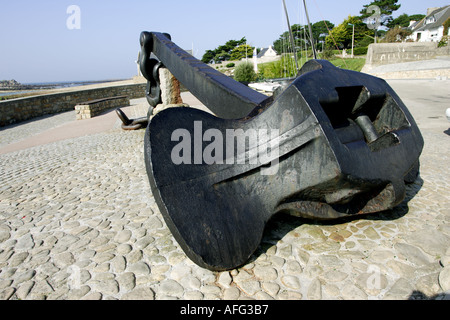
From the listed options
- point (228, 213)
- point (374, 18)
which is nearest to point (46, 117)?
point (228, 213)

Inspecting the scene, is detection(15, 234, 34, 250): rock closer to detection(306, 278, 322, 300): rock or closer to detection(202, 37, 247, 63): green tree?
detection(306, 278, 322, 300): rock

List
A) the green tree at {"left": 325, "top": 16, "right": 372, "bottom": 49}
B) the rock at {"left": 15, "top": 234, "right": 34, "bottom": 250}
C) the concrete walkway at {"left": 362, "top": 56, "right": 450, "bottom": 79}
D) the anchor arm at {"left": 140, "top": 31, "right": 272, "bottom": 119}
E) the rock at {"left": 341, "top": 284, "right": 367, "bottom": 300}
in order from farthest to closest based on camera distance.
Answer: the green tree at {"left": 325, "top": 16, "right": 372, "bottom": 49}, the concrete walkway at {"left": 362, "top": 56, "right": 450, "bottom": 79}, the anchor arm at {"left": 140, "top": 31, "right": 272, "bottom": 119}, the rock at {"left": 15, "top": 234, "right": 34, "bottom": 250}, the rock at {"left": 341, "top": 284, "right": 367, "bottom": 300}

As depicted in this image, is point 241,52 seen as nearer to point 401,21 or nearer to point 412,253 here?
point 401,21

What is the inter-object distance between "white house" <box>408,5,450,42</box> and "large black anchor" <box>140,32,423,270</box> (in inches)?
1725

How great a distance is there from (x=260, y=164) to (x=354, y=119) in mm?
1021

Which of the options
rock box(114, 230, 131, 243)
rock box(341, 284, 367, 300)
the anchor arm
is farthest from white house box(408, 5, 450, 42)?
rock box(114, 230, 131, 243)

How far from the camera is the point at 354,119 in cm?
246

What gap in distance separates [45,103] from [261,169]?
42.7ft

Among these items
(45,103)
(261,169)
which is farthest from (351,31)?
(261,169)

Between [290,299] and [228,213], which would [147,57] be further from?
[290,299]

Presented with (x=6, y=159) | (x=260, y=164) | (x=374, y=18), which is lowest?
(x=6, y=159)

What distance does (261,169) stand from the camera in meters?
1.98

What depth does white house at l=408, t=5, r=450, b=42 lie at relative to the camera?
38000 millimetres

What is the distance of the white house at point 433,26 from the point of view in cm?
3800
